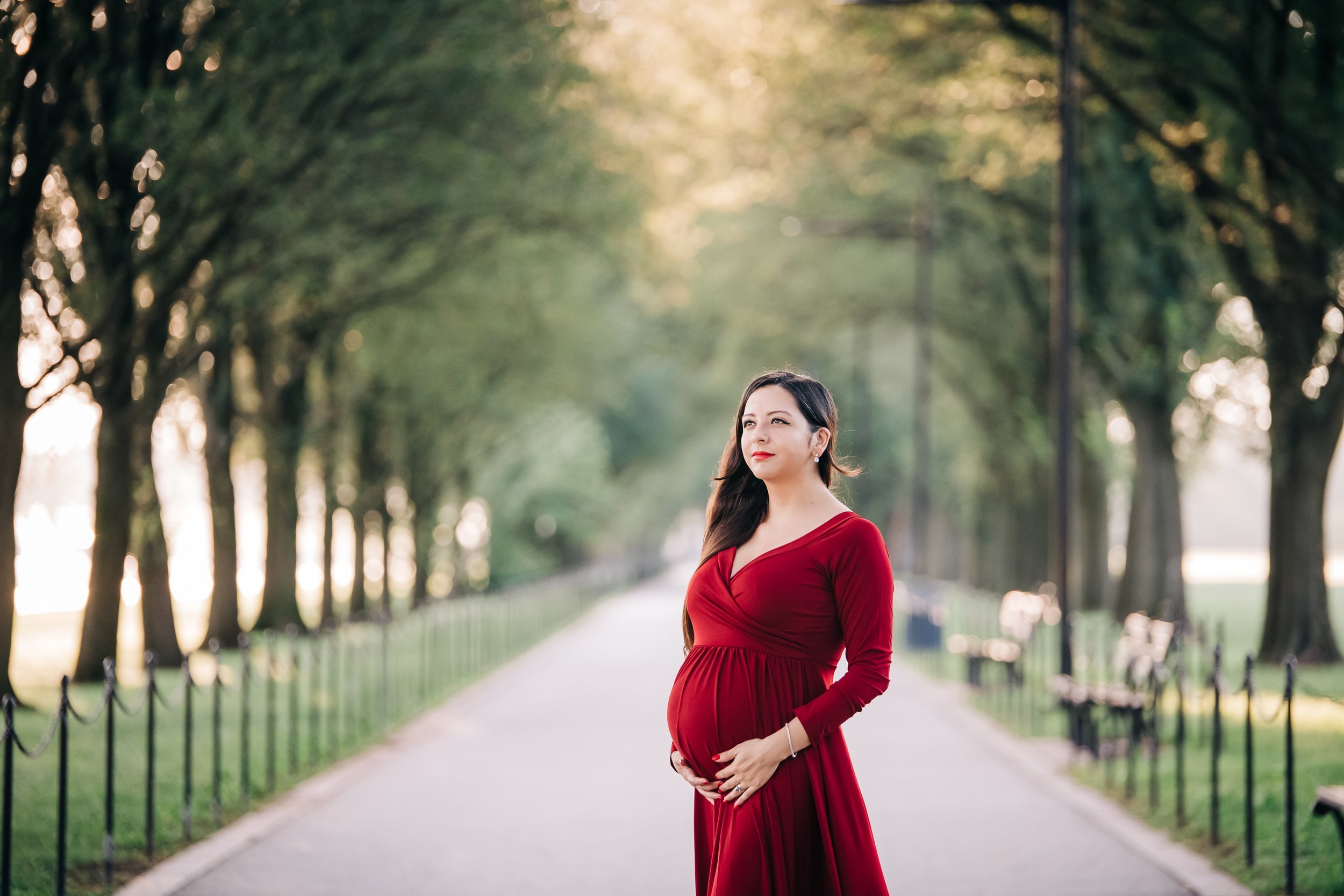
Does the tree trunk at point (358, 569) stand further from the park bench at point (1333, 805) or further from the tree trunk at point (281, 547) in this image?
the park bench at point (1333, 805)

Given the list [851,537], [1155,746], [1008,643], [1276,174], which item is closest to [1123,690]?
[1155,746]

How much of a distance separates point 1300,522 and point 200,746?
46.2ft

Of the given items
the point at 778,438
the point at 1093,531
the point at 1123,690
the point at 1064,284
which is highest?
the point at 1064,284

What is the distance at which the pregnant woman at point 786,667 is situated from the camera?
423cm

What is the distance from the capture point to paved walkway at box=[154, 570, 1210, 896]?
27.8 feet

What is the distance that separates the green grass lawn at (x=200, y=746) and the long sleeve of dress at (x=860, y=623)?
4.94 metres

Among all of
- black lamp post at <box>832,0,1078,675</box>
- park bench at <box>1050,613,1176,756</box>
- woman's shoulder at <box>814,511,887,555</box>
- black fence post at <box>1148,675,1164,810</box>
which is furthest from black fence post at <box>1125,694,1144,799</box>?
woman's shoulder at <box>814,511,887,555</box>

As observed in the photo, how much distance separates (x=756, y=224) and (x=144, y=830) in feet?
102

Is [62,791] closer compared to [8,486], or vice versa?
[62,791]

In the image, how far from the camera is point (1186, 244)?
23656mm

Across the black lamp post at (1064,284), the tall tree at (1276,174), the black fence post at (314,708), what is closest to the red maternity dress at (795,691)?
the black fence post at (314,708)

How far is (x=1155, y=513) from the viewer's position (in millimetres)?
26547

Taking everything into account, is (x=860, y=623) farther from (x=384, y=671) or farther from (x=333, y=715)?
(x=384, y=671)

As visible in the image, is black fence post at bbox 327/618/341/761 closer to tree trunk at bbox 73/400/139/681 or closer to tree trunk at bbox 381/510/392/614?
tree trunk at bbox 73/400/139/681
